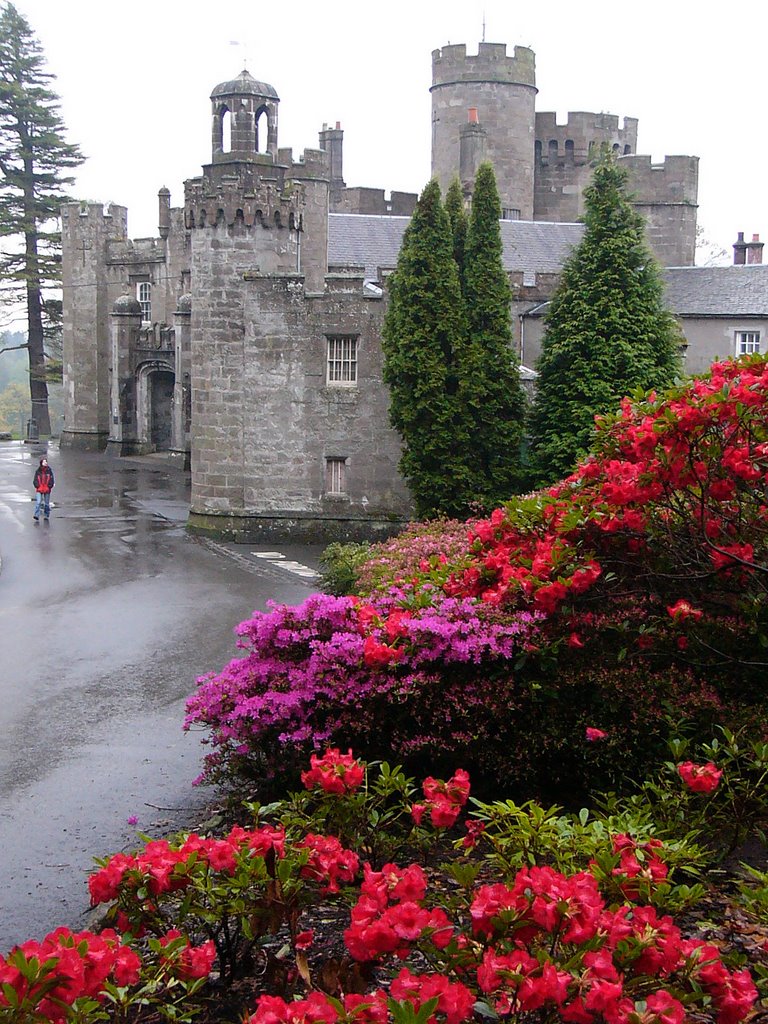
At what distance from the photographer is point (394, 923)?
4441mm

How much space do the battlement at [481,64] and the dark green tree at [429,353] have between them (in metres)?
27.0

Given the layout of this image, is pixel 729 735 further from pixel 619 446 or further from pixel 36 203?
pixel 36 203

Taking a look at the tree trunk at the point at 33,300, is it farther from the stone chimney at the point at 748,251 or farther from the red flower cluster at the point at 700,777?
the red flower cluster at the point at 700,777

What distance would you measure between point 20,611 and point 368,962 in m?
15.4

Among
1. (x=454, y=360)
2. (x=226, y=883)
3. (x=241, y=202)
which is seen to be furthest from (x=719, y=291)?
(x=226, y=883)

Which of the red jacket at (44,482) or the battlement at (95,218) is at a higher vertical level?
the battlement at (95,218)

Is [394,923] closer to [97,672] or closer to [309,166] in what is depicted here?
[97,672]

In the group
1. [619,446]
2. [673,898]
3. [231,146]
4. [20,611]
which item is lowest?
[20,611]

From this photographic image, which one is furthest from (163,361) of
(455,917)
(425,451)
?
(455,917)

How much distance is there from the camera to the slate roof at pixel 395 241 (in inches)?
1554

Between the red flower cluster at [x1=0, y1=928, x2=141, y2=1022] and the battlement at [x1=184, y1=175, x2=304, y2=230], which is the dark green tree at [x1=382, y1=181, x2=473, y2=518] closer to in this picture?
the battlement at [x1=184, y1=175, x2=304, y2=230]

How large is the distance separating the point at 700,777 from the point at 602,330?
70.9 feet

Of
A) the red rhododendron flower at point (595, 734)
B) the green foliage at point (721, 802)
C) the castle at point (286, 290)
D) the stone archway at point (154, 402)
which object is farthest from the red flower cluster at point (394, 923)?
the stone archway at point (154, 402)

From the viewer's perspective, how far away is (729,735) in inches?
273
